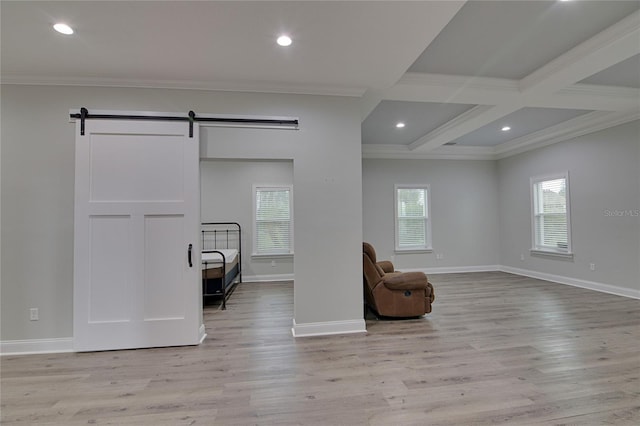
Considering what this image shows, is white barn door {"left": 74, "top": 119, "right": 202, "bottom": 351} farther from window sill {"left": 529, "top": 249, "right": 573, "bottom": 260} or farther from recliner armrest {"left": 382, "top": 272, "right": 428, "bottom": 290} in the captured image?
window sill {"left": 529, "top": 249, "right": 573, "bottom": 260}

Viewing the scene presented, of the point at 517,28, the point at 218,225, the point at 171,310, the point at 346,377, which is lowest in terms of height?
the point at 346,377

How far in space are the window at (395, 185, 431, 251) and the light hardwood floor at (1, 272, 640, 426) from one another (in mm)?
3163

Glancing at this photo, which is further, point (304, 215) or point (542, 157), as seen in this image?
point (542, 157)

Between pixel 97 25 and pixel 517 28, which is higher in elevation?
pixel 517 28

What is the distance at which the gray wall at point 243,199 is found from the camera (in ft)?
20.8

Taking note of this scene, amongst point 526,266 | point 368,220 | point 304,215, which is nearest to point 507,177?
point 526,266

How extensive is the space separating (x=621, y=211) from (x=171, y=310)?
21.9ft

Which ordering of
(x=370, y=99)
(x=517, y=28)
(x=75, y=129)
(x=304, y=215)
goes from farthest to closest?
1. (x=370, y=99)
2. (x=304, y=215)
3. (x=75, y=129)
4. (x=517, y=28)

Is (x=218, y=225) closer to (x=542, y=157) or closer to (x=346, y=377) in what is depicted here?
(x=346, y=377)

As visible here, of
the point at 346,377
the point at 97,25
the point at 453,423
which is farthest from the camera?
the point at 346,377

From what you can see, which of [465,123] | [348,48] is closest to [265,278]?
[465,123]

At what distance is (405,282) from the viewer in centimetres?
365

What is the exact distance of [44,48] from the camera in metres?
2.46

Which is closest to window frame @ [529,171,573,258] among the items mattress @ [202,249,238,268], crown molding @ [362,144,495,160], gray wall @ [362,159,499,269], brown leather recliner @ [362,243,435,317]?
gray wall @ [362,159,499,269]
